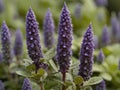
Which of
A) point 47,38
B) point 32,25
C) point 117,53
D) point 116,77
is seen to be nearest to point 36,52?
point 32,25

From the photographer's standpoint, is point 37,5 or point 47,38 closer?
point 47,38

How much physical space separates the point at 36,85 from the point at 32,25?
0.27 m

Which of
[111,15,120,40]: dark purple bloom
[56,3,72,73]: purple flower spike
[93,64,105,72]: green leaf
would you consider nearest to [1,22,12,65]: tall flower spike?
[56,3,72,73]: purple flower spike

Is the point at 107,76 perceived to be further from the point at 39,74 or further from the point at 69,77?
the point at 39,74

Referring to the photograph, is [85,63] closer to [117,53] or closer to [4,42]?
[4,42]

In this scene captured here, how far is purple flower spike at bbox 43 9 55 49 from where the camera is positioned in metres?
1.68

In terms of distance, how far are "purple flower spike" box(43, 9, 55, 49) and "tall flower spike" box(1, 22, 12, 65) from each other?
252 mm

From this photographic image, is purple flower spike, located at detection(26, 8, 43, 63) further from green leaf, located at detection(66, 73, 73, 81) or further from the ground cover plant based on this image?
green leaf, located at detection(66, 73, 73, 81)

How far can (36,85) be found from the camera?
1.40 metres

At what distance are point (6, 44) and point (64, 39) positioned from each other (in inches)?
13.0

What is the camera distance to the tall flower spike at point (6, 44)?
1.43 meters

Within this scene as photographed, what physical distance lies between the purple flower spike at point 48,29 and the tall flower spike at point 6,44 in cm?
25

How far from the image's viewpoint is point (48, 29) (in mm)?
1712

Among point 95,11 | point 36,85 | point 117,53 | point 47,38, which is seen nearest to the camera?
point 36,85
